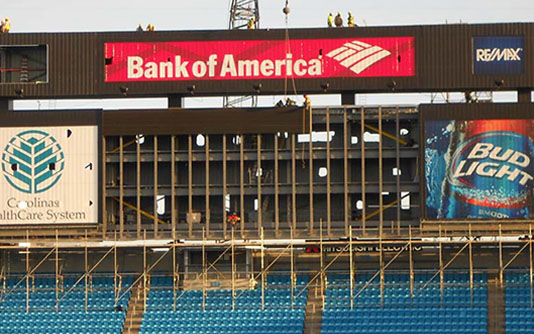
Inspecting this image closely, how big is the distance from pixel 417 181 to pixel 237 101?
58.4 ft

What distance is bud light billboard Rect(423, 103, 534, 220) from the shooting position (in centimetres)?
8050

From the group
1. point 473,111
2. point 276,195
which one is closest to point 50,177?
point 276,195

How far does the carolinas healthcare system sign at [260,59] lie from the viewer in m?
82.6

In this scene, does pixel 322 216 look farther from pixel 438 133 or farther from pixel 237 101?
pixel 237 101

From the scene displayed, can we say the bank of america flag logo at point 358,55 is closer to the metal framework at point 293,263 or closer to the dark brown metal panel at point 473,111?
the dark brown metal panel at point 473,111

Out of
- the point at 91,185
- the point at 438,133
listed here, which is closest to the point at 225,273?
the point at 91,185

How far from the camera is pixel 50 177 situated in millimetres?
83062

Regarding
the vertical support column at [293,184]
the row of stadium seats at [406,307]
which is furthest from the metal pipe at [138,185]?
the row of stadium seats at [406,307]

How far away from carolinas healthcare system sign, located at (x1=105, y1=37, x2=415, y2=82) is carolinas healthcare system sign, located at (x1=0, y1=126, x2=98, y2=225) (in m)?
4.48

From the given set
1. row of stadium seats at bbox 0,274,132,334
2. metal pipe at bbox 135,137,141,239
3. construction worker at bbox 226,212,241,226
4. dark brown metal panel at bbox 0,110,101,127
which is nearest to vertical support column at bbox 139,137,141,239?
metal pipe at bbox 135,137,141,239

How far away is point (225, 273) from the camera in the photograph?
8256 centimetres

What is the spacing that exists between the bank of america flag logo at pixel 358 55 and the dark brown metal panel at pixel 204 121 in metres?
3.98

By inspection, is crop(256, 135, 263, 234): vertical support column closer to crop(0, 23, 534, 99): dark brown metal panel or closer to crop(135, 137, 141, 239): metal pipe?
crop(0, 23, 534, 99): dark brown metal panel

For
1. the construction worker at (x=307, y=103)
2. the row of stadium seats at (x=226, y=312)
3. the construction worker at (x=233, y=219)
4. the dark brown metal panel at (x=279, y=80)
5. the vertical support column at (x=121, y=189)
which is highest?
the dark brown metal panel at (x=279, y=80)
